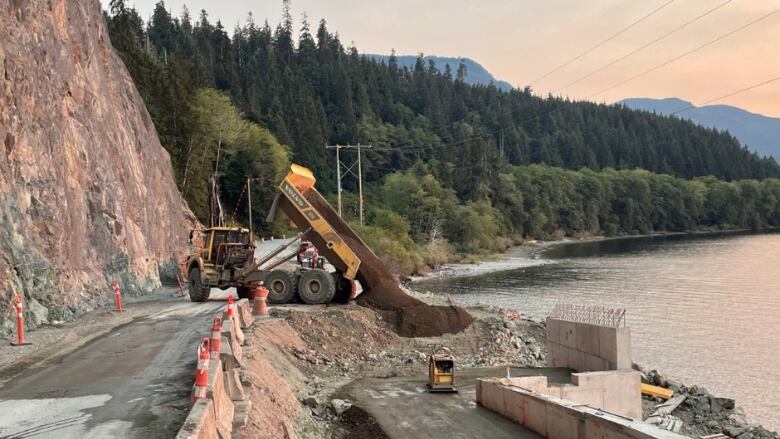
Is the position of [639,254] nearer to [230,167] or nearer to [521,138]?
[230,167]

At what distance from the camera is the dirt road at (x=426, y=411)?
1602 centimetres

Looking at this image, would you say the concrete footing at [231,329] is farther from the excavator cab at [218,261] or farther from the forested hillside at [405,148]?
the forested hillside at [405,148]

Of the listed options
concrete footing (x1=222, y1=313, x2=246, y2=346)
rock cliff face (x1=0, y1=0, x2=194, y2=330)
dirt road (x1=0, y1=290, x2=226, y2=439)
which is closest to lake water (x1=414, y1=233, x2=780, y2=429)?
concrete footing (x1=222, y1=313, x2=246, y2=346)

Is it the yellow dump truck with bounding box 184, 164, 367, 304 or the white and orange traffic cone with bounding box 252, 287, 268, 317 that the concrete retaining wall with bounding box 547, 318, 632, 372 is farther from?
the white and orange traffic cone with bounding box 252, 287, 268, 317

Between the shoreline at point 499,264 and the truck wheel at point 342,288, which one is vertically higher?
the truck wheel at point 342,288

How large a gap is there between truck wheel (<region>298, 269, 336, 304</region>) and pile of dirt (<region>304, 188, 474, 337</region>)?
4.33 ft

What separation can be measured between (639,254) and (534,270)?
1015 inches

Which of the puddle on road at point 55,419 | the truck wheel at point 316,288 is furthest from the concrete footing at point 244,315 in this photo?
the puddle on road at point 55,419

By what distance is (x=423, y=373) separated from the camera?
2208 cm

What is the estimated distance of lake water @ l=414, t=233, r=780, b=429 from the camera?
2625 centimetres

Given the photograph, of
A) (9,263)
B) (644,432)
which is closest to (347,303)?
(9,263)

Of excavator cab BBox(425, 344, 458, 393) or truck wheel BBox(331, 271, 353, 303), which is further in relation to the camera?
truck wheel BBox(331, 271, 353, 303)

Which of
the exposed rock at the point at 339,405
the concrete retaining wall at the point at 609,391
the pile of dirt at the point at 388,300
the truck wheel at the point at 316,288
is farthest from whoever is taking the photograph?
the pile of dirt at the point at 388,300

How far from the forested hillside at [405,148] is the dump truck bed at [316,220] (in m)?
34.1
